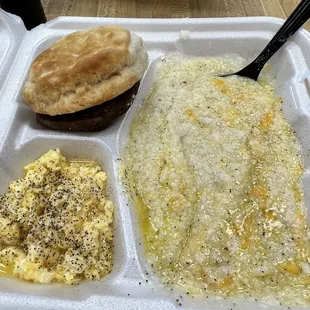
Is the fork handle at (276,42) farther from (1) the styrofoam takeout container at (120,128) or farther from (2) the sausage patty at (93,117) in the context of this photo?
(2) the sausage patty at (93,117)

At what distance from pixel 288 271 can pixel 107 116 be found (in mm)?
844

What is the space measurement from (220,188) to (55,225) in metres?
0.58

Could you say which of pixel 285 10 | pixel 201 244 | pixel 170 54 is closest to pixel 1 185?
pixel 201 244

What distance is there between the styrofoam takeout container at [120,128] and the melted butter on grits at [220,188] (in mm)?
49

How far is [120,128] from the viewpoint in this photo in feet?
5.00

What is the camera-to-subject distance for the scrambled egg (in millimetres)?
1165

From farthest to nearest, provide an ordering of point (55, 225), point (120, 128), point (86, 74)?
point (120, 128), point (86, 74), point (55, 225)

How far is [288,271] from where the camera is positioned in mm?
1149

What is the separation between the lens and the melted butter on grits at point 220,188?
115cm

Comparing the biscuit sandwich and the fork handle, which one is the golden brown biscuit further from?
the fork handle

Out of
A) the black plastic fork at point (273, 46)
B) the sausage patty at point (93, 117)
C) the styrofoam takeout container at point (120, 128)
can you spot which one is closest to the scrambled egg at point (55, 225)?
the styrofoam takeout container at point (120, 128)

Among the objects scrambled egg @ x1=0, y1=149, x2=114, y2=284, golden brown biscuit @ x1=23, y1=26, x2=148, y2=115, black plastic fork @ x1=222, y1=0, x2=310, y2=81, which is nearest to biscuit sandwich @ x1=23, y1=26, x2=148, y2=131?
golden brown biscuit @ x1=23, y1=26, x2=148, y2=115

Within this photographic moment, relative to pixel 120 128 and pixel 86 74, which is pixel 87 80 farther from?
pixel 120 128

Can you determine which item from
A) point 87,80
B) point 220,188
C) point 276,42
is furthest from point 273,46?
point 87,80
